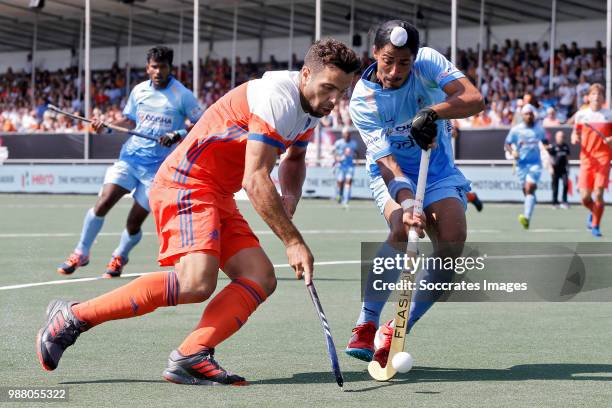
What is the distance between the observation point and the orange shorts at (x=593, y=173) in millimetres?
16859

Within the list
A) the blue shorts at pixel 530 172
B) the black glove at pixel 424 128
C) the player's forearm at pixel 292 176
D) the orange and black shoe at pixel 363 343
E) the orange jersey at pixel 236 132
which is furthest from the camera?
the blue shorts at pixel 530 172

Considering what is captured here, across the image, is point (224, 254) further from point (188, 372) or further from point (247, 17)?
point (247, 17)

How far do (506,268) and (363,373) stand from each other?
599 centimetres

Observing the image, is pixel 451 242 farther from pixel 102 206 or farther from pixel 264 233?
pixel 264 233

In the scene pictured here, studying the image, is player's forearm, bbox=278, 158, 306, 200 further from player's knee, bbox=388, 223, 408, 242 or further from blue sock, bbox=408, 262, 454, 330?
blue sock, bbox=408, 262, 454, 330

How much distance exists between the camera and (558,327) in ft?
25.6

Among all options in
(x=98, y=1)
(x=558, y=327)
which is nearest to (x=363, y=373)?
(x=558, y=327)

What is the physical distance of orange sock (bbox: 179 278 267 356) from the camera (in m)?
5.59

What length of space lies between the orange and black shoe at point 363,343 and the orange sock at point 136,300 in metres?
1.20

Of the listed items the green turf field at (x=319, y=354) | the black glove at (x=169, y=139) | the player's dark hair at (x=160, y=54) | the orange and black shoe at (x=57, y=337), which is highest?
the player's dark hair at (x=160, y=54)

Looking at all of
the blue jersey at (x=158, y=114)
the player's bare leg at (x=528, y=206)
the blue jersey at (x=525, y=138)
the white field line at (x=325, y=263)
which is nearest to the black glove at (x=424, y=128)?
the white field line at (x=325, y=263)

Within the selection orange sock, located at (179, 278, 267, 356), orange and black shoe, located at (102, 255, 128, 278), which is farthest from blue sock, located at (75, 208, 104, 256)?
orange sock, located at (179, 278, 267, 356)

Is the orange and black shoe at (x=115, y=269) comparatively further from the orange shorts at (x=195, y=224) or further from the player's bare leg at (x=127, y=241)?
the orange shorts at (x=195, y=224)

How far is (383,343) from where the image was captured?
614 centimetres
